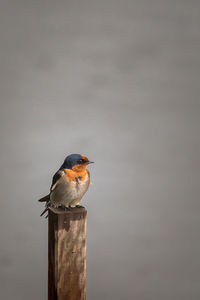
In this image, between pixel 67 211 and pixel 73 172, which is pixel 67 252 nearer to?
pixel 67 211

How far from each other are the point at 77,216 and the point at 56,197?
0.64ft

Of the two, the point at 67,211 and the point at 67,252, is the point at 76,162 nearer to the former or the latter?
the point at 67,211

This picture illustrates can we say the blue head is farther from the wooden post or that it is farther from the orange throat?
the wooden post

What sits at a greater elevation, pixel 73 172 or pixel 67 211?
pixel 73 172

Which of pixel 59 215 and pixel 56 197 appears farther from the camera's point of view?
pixel 56 197

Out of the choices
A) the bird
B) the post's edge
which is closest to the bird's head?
the bird

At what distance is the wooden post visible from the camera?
2.43 meters

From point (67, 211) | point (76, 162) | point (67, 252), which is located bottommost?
point (67, 252)

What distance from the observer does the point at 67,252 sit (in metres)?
2.46

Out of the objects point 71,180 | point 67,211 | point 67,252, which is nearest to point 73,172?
point 71,180

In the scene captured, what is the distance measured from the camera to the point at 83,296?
2574mm

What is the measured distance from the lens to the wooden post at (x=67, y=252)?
2428 mm

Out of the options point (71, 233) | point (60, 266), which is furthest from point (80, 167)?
point (60, 266)

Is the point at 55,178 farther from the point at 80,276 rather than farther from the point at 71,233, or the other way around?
the point at 80,276
